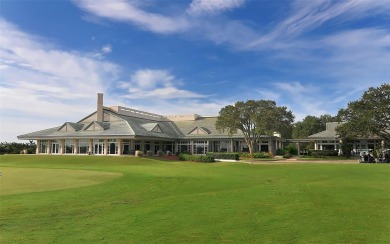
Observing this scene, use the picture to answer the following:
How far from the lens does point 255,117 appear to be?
46.2m

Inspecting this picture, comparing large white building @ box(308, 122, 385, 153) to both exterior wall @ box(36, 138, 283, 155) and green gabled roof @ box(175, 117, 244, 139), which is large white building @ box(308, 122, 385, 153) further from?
green gabled roof @ box(175, 117, 244, 139)

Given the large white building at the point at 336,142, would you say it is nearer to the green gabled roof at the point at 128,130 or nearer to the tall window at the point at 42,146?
the green gabled roof at the point at 128,130

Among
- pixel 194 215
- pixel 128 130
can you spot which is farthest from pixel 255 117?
pixel 194 215

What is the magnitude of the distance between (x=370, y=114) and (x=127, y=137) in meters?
32.0

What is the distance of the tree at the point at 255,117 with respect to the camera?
46188 millimetres

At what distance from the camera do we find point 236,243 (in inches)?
285

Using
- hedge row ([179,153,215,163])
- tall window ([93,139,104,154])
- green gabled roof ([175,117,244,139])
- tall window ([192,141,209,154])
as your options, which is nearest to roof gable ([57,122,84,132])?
→ tall window ([93,139,104,154])

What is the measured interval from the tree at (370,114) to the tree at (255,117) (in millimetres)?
8028

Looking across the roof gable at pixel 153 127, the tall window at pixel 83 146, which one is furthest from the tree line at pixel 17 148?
the roof gable at pixel 153 127

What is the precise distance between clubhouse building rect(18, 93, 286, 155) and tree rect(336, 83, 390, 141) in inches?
540

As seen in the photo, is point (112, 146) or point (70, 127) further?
point (70, 127)

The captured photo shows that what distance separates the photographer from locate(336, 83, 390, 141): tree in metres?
39.9

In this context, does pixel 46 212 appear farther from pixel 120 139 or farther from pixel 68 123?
pixel 68 123

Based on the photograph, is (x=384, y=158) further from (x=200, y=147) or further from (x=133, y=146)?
(x=133, y=146)
